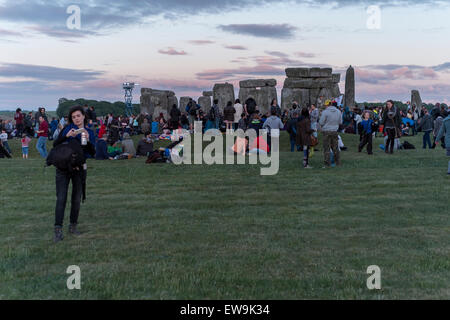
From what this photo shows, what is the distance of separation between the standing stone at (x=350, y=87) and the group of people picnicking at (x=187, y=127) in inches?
172

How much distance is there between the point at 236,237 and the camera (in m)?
8.05

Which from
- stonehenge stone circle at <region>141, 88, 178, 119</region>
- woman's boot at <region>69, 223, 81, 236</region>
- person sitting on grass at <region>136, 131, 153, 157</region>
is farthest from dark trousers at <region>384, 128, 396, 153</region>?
stonehenge stone circle at <region>141, 88, 178, 119</region>

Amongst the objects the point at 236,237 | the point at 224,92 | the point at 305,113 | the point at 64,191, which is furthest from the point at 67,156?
the point at 224,92

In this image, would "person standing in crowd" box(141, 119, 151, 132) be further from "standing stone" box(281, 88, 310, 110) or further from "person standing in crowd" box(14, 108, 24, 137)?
"standing stone" box(281, 88, 310, 110)

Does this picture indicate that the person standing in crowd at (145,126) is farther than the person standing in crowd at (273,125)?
Yes

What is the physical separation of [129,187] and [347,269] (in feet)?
26.9

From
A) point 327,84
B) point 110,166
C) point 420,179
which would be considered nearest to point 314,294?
point 420,179

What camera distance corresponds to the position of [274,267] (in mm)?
6500

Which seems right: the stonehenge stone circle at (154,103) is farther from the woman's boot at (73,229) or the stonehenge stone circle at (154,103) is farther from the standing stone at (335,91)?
the woman's boot at (73,229)

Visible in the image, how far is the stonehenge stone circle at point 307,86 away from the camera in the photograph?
33.2 meters

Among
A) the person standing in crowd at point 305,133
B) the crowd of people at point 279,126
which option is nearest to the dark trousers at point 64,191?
the crowd of people at point 279,126

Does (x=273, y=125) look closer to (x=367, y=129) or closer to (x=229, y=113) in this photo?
(x=367, y=129)
